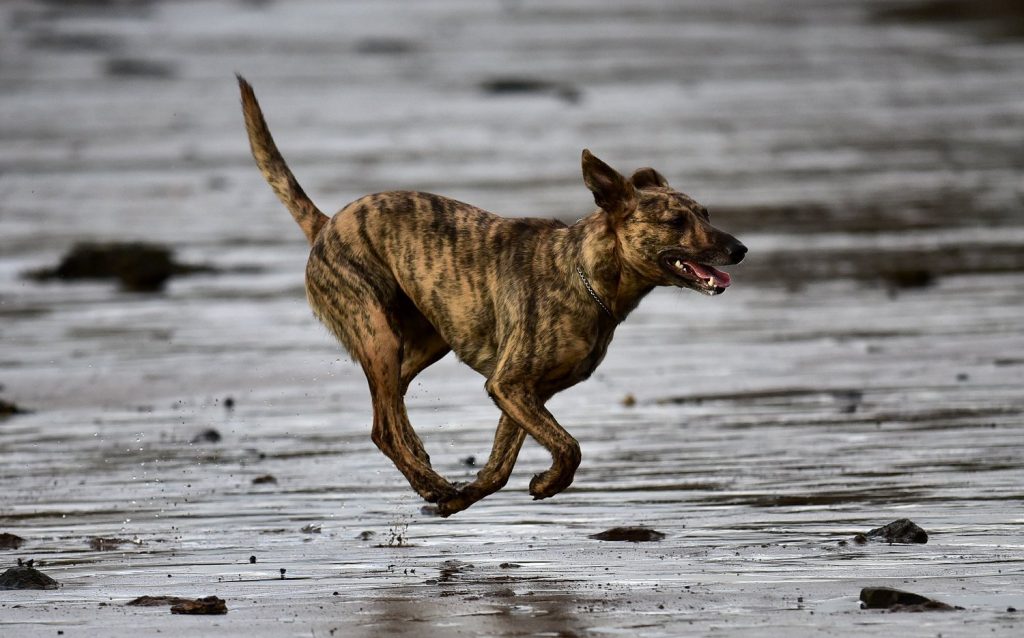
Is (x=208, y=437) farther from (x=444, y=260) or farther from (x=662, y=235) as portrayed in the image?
(x=662, y=235)

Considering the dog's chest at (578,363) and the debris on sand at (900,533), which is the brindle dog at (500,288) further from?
the debris on sand at (900,533)

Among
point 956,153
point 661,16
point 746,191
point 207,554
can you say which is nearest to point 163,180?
point 746,191

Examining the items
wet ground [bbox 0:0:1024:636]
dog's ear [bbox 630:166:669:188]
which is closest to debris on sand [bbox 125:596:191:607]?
wet ground [bbox 0:0:1024:636]

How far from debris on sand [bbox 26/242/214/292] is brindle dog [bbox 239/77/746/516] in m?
8.03

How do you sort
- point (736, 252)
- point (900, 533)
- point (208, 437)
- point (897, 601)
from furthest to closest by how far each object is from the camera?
point (208, 437), point (736, 252), point (900, 533), point (897, 601)

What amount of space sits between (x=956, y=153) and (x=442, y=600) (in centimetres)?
1927

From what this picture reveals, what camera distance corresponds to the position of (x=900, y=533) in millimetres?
7695

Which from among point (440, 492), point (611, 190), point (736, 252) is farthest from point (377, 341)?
point (736, 252)

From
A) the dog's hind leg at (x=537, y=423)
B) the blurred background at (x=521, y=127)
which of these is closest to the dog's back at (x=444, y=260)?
the dog's hind leg at (x=537, y=423)

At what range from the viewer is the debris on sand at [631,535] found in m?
8.04

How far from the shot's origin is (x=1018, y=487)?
868 cm

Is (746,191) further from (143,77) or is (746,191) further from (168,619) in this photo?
(143,77)

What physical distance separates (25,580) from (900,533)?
327 cm

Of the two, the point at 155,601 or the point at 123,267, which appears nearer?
the point at 155,601
